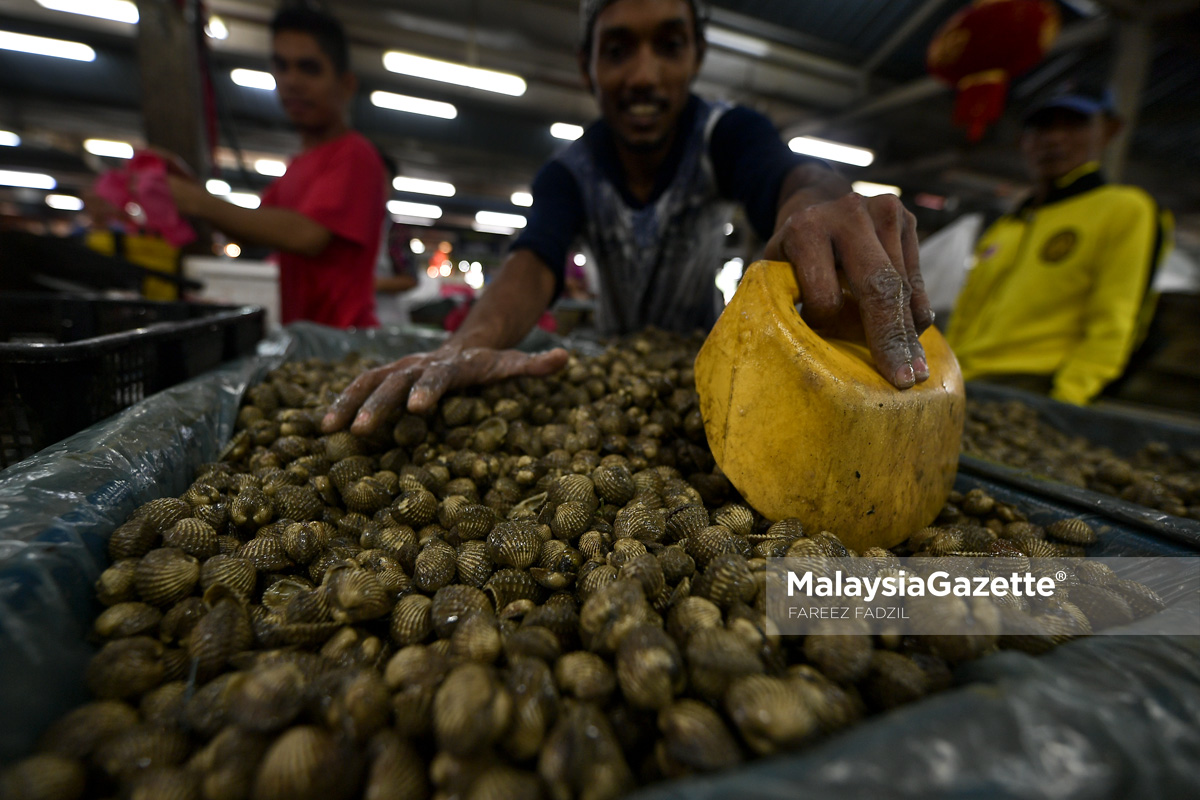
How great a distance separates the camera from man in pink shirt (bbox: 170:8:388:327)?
3738mm

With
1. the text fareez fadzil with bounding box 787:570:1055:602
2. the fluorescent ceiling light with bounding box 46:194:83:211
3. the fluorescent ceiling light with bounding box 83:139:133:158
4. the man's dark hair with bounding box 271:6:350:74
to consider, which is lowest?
the text fareez fadzil with bounding box 787:570:1055:602

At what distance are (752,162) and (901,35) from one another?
8785mm

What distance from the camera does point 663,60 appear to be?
309 cm

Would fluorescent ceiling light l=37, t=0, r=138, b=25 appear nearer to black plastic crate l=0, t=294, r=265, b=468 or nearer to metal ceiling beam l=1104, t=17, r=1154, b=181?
black plastic crate l=0, t=294, r=265, b=468

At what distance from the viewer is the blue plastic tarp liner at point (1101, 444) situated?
167 cm

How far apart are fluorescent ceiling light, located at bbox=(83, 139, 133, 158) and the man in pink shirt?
14843 mm

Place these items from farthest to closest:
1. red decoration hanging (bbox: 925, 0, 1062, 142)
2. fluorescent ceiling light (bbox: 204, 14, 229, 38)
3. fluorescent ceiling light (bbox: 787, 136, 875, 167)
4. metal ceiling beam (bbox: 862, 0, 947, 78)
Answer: fluorescent ceiling light (bbox: 787, 136, 875, 167) < fluorescent ceiling light (bbox: 204, 14, 229, 38) < metal ceiling beam (bbox: 862, 0, 947, 78) < red decoration hanging (bbox: 925, 0, 1062, 142)

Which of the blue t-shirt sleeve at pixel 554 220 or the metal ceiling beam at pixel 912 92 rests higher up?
the metal ceiling beam at pixel 912 92

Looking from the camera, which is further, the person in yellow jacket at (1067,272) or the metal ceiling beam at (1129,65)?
the metal ceiling beam at (1129,65)

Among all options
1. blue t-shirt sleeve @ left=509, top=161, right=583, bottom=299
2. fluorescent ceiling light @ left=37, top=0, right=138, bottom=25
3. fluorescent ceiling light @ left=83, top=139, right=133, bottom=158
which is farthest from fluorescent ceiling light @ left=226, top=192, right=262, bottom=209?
blue t-shirt sleeve @ left=509, top=161, right=583, bottom=299

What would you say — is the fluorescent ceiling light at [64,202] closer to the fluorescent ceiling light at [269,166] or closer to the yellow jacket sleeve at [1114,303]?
the fluorescent ceiling light at [269,166]

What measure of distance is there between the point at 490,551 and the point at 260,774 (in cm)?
70

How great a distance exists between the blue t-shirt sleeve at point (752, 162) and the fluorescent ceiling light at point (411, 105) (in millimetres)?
10491

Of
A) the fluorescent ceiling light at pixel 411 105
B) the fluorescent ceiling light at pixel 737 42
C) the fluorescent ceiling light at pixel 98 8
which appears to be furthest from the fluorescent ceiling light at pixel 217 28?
the fluorescent ceiling light at pixel 737 42
